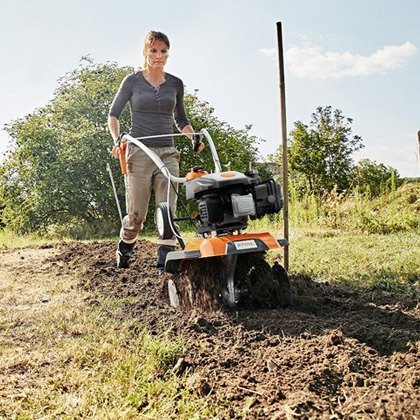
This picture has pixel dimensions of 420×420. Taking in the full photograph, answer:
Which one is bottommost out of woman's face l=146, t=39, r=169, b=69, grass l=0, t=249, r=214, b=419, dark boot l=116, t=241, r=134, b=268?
grass l=0, t=249, r=214, b=419

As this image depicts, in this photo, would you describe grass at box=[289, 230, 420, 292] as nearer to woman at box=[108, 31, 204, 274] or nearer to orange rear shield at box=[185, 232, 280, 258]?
woman at box=[108, 31, 204, 274]

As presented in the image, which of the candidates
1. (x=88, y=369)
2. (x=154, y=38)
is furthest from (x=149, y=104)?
(x=88, y=369)

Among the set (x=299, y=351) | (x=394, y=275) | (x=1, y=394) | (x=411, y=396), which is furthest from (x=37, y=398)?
(x=394, y=275)

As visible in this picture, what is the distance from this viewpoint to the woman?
4.85 meters

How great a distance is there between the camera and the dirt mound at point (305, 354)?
7.29 feet

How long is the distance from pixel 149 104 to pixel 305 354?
2.90 meters

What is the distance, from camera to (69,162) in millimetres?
12711

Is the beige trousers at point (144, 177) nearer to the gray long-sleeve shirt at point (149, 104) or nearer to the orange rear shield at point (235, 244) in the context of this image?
the gray long-sleeve shirt at point (149, 104)

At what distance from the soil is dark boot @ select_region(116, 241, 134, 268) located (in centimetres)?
128

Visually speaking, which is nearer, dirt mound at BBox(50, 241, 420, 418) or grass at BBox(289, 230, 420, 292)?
dirt mound at BBox(50, 241, 420, 418)

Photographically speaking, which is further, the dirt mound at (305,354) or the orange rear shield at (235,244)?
the orange rear shield at (235,244)

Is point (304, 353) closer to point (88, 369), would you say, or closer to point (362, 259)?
point (88, 369)

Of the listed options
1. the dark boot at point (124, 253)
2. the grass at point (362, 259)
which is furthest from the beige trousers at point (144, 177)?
the grass at point (362, 259)

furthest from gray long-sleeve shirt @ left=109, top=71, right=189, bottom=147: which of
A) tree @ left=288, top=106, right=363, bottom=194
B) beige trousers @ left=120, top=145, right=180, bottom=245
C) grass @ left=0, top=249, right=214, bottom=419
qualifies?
tree @ left=288, top=106, right=363, bottom=194
